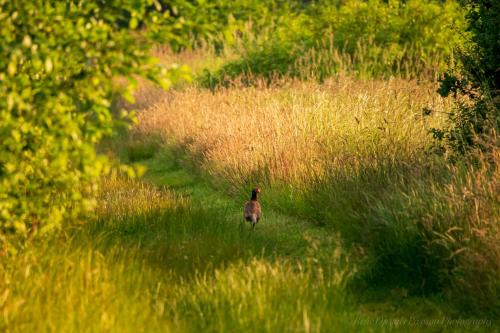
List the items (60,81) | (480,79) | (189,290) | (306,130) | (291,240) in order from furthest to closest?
1. (306,130)
2. (480,79)
3. (291,240)
4. (189,290)
5. (60,81)

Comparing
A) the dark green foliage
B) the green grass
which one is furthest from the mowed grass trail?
the dark green foliage

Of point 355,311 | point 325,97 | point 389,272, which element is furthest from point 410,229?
point 325,97

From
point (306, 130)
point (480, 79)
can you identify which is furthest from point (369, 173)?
point (306, 130)

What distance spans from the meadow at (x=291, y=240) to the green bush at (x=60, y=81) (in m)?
0.37

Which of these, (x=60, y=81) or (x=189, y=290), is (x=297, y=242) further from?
(x=60, y=81)

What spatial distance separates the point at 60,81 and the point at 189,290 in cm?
184

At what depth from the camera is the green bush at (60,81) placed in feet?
16.9

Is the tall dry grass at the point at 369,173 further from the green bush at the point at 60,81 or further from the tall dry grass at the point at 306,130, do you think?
the green bush at the point at 60,81

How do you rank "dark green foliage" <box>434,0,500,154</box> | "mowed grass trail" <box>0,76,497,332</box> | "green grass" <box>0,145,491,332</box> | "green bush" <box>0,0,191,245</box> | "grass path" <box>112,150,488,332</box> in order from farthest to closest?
"dark green foliage" <box>434,0,500,154</box> < "grass path" <box>112,150,488,332</box> < "mowed grass trail" <box>0,76,497,332</box> < "green grass" <box>0,145,491,332</box> < "green bush" <box>0,0,191,245</box>

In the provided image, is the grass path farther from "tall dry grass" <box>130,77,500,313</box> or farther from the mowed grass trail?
"tall dry grass" <box>130,77,500,313</box>

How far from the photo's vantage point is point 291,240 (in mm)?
8281

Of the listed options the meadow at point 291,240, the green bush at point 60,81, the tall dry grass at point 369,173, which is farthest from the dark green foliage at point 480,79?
the green bush at point 60,81

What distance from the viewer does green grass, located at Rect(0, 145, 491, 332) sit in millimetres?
5336

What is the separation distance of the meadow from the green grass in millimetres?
17
